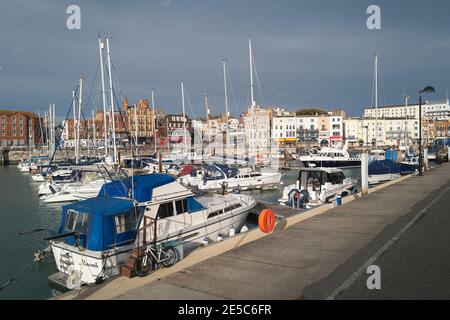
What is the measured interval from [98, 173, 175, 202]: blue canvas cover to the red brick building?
11501 cm

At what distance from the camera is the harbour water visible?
1355cm

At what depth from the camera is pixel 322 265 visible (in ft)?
30.1

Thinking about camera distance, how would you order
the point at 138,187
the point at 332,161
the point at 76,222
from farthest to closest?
the point at 332,161 < the point at 138,187 < the point at 76,222

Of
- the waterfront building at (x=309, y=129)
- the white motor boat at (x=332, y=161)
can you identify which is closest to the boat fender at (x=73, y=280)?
the white motor boat at (x=332, y=161)

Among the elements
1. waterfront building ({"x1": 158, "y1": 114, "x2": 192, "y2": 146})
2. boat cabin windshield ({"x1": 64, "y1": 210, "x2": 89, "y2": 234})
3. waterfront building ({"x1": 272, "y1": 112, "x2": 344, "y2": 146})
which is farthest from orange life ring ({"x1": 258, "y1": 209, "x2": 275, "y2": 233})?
waterfront building ({"x1": 272, "y1": 112, "x2": 344, "y2": 146})

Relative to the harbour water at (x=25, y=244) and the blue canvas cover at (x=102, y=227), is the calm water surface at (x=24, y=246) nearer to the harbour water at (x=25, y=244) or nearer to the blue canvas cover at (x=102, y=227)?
the harbour water at (x=25, y=244)

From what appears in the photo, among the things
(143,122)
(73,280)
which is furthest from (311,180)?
(143,122)

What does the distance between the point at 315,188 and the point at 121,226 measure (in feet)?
50.0

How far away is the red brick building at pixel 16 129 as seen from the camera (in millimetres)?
119725

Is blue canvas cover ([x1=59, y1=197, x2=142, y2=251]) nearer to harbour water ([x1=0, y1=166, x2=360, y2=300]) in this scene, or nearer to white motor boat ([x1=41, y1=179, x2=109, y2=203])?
harbour water ([x1=0, y1=166, x2=360, y2=300])

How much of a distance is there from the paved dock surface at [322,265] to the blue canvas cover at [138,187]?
4.85 meters

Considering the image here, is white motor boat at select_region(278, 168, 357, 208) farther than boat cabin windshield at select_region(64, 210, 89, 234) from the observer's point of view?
Yes

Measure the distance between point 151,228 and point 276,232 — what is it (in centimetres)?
471

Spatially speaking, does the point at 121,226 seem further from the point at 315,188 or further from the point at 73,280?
the point at 315,188
